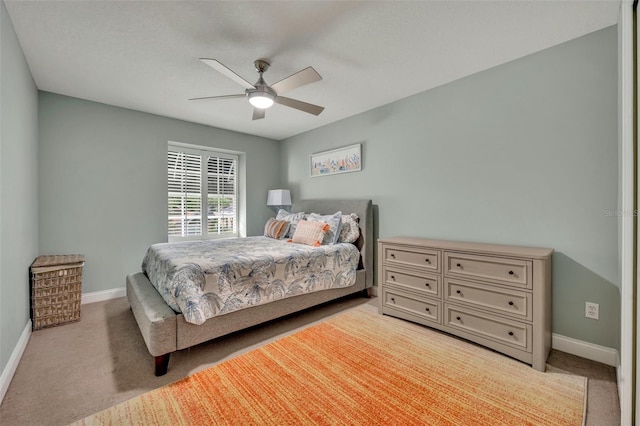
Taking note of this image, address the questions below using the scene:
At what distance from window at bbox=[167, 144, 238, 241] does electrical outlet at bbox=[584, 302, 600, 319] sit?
4.56 meters

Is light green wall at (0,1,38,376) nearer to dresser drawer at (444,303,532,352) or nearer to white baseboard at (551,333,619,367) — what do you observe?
dresser drawer at (444,303,532,352)

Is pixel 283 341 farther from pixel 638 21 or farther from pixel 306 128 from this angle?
pixel 306 128

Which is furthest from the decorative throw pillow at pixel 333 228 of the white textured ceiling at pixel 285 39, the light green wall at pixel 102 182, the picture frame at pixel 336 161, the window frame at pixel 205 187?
the light green wall at pixel 102 182

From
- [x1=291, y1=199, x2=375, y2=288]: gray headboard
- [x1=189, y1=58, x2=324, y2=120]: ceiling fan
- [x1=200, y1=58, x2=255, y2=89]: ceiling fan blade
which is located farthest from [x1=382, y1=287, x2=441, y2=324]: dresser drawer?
[x1=200, y1=58, x2=255, y2=89]: ceiling fan blade

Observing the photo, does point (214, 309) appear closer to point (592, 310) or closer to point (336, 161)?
point (336, 161)

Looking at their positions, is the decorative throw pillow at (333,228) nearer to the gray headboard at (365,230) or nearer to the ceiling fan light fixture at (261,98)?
the gray headboard at (365,230)

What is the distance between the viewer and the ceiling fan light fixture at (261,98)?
2428mm

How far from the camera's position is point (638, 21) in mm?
1283

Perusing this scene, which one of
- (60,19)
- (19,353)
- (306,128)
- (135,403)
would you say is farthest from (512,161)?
(19,353)

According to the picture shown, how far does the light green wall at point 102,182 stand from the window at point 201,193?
0.85ft

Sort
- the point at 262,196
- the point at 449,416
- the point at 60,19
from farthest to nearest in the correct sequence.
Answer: the point at 262,196 → the point at 60,19 → the point at 449,416

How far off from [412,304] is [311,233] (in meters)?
1.40

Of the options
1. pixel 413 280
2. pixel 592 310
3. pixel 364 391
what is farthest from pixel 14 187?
pixel 592 310

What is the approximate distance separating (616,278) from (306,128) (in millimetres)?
3980
